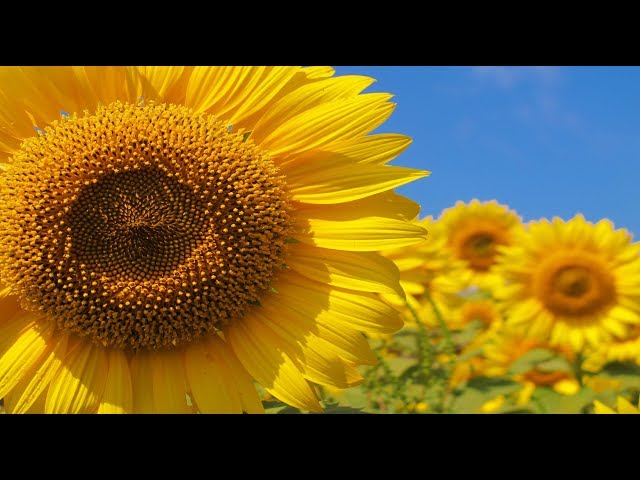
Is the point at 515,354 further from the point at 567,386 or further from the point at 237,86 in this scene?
the point at 237,86

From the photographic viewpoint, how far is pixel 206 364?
2.11 metres

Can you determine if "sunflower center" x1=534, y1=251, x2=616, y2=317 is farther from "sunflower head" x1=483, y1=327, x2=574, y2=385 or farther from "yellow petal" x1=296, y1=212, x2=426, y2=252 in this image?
"yellow petal" x1=296, y1=212, x2=426, y2=252

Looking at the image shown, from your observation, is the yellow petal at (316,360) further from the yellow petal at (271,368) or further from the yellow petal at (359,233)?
the yellow petal at (359,233)

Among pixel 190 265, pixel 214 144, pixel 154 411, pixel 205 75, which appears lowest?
pixel 154 411

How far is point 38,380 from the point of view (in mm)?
2066

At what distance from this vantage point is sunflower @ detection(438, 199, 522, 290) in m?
6.02

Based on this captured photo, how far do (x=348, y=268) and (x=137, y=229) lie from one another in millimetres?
673

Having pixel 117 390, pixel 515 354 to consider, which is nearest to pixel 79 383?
pixel 117 390

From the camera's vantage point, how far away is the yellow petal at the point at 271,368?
1.99m

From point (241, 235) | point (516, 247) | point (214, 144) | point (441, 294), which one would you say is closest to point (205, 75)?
point (214, 144)

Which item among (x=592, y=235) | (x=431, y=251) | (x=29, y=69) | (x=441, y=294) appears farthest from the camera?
(x=592, y=235)
